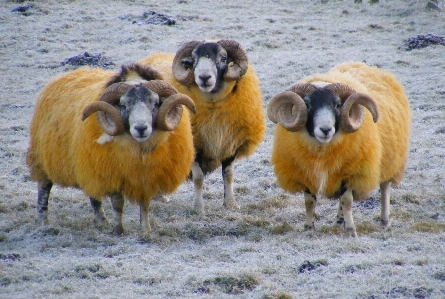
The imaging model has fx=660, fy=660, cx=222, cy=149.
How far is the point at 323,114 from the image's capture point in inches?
304

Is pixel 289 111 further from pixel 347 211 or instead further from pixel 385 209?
pixel 385 209

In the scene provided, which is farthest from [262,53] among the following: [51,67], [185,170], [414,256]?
[414,256]

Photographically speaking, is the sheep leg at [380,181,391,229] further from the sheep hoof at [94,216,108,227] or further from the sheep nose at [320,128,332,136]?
the sheep hoof at [94,216,108,227]

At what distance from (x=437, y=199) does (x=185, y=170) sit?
3.95 m

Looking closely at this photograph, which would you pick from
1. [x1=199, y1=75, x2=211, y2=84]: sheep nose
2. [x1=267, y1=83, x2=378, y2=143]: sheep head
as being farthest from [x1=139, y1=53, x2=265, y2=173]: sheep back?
[x1=267, y1=83, x2=378, y2=143]: sheep head

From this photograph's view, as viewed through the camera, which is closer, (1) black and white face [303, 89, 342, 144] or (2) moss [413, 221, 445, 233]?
(1) black and white face [303, 89, 342, 144]

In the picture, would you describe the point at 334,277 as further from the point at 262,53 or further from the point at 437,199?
the point at 262,53

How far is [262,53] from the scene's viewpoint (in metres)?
19.7

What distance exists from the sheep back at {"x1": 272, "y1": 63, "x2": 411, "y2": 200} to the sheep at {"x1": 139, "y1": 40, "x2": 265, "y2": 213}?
5.01ft

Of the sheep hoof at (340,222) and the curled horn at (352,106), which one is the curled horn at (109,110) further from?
the sheep hoof at (340,222)

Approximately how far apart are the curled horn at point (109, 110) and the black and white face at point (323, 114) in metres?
2.21

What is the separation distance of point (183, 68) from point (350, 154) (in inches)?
124

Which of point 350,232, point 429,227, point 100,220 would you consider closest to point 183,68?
→ point 100,220

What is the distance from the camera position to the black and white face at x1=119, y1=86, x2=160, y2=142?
302 inches
